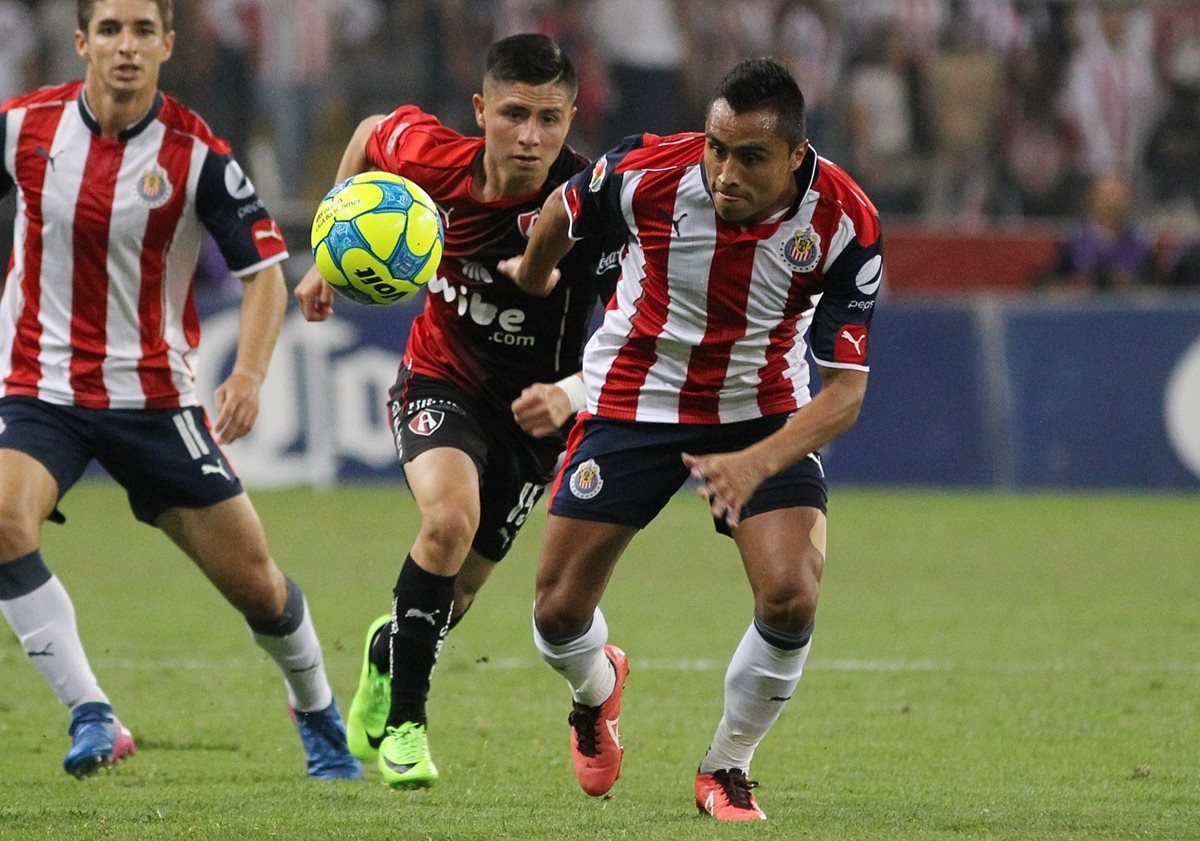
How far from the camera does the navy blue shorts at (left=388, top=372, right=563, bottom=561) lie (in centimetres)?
620

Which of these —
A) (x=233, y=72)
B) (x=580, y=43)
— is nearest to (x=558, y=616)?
(x=233, y=72)

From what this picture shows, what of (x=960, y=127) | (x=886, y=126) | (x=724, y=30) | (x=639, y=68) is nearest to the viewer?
(x=639, y=68)

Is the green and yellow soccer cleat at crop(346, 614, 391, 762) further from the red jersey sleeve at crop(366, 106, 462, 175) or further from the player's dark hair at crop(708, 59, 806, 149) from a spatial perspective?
the player's dark hair at crop(708, 59, 806, 149)

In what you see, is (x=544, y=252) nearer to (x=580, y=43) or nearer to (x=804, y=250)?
(x=804, y=250)

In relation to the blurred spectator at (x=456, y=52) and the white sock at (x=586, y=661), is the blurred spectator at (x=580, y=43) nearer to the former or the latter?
the blurred spectator at (x=456, y=52)

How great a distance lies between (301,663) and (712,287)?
1925 millimetres

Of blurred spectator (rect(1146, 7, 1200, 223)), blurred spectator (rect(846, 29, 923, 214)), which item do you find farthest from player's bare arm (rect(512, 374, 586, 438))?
blurred spectator (rect(1146, 7, 1200, 223))

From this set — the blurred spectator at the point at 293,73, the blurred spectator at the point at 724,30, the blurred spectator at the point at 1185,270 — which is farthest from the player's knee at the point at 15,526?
the blurred spectator at the point at 724,30

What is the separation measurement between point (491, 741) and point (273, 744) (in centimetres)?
76

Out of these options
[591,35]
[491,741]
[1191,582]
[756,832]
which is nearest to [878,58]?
[591,35]

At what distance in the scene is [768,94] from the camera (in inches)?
200

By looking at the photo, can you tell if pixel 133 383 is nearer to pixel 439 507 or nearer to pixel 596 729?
pixel 439 507

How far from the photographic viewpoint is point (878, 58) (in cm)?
1744

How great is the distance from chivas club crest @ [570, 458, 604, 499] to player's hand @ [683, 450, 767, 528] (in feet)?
2.14
